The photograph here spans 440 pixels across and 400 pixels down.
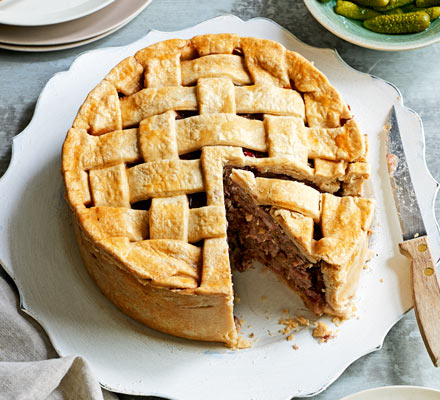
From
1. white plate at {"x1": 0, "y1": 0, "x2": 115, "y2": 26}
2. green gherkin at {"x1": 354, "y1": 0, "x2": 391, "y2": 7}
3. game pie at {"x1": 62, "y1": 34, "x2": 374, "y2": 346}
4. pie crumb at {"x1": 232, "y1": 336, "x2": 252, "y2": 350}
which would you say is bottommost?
pie crumb at {"x1": 232, "y1": 336, "x2": 252, "y2": 350}

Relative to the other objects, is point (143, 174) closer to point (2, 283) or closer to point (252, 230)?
point (252, 230)

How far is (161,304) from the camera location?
266 cm

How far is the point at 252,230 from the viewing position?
2.97 m

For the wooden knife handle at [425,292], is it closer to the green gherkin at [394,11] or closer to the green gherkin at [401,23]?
the green gherkin at [401,23]

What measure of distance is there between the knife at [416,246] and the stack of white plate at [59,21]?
1.47 meters

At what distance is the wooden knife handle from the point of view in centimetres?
270

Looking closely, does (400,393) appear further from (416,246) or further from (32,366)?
(32,366)

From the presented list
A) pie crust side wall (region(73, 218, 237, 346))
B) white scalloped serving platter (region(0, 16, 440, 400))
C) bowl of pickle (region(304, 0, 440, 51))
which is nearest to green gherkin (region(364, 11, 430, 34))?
bowl of pickle (region(304, 0, 440, 51))

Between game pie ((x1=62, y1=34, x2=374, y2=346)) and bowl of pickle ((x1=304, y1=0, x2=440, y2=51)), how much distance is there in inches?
20.1

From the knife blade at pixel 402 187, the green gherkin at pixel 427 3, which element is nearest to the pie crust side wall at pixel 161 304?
the knife blade at pixel 402 187

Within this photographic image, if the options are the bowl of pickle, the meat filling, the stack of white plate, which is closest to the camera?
the meat filling

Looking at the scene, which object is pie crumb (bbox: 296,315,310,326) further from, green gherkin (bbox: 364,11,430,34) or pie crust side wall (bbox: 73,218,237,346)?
green gherkin (bbox: 364,11,430,34)

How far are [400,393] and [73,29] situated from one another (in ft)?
7.57

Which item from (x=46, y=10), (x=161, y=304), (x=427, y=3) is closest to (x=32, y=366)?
(x=161, y=304)
